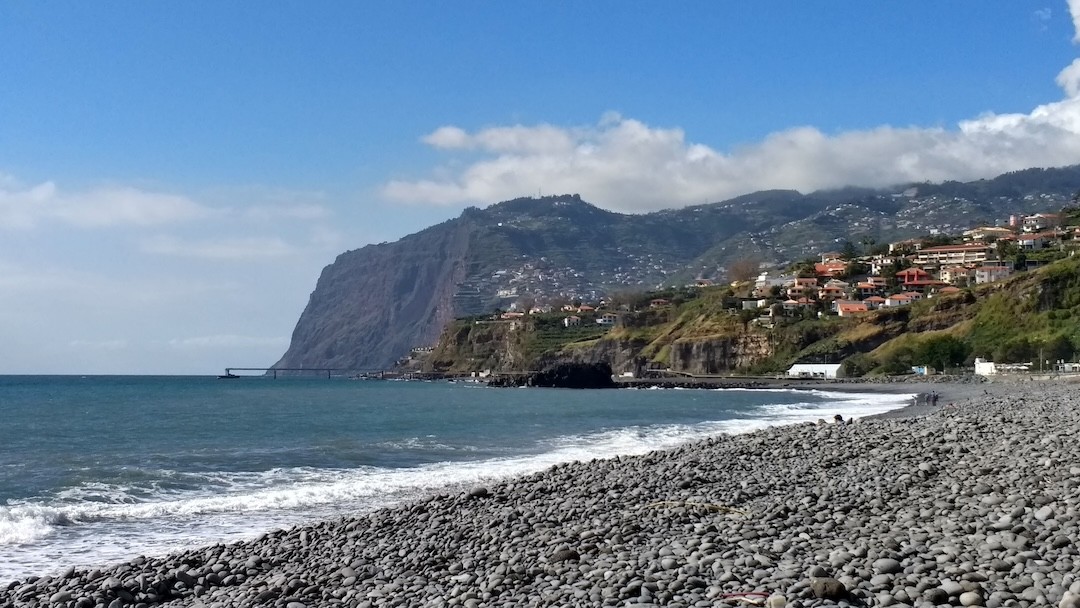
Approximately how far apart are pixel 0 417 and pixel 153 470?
33499 mm

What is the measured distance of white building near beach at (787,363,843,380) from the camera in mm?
95000

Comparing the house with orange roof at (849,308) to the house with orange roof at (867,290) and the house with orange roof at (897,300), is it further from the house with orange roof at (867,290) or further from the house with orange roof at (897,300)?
the house with orange roof at (867,290)

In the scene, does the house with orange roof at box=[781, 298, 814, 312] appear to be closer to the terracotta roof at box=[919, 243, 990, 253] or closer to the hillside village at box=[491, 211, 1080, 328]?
the hillside village at box=[491, 211, 1080, 328]

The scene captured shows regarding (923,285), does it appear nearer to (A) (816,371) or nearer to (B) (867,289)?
(B) (867,289)

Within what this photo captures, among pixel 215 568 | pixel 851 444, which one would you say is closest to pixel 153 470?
pixel 215 568

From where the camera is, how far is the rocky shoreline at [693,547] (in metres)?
6.75

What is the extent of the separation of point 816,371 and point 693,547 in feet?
312

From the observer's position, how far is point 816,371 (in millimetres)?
98812

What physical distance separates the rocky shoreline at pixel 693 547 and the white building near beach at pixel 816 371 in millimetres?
84034

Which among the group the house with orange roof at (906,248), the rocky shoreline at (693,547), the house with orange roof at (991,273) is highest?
the house with orange roof at (906,248)

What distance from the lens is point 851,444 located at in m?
17.1

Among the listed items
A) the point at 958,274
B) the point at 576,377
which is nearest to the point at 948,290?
the point at 958,274

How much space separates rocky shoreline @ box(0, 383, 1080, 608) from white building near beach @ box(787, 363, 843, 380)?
84.0 m

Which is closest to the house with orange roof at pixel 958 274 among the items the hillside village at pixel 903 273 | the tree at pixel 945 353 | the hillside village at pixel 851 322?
the hillside village at pixel 903 273
